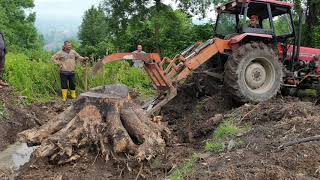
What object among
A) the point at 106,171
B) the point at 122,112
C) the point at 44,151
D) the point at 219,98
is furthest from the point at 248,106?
the point at 44,151

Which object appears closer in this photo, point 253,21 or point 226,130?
point 226,130

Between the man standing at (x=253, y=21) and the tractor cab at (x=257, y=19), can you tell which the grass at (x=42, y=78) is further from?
the man standing at (x=253, y=21)

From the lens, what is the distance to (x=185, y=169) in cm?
582

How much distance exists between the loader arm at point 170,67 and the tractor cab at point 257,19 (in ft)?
2.15

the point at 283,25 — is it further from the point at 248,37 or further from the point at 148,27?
the point at 148,27

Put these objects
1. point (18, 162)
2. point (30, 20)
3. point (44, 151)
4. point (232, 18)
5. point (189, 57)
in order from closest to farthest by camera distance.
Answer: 1. point (44, 151)
2. point (18, 162)
3. point (189, 57)
4. point (232, 18)
5. point (30, 20)

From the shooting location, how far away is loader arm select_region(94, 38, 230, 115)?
8516mm

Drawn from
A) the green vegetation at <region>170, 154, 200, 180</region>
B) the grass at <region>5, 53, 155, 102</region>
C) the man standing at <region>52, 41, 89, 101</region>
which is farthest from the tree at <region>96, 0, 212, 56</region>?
the green vegetation at <region>170, 154, 200, 180</region>

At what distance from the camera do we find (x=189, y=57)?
906 cm

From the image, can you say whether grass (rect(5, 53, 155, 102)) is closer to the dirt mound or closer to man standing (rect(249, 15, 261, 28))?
man standing (rect(249, 15, 261, 28))

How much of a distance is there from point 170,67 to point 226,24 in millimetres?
2452

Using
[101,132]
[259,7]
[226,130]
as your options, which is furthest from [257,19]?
[101,132]

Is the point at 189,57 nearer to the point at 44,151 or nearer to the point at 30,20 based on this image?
the point at 44,151

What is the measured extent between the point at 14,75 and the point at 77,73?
1645mm
